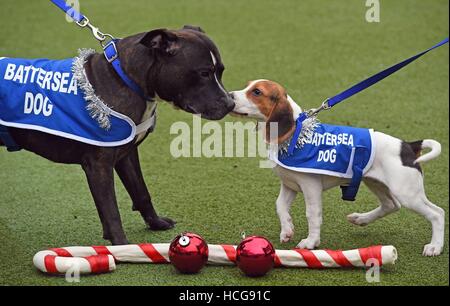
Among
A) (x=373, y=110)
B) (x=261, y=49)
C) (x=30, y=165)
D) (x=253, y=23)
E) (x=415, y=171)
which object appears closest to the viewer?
(x=415, y=171)

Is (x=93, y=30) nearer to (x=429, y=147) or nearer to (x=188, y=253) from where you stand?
(x=188, y=253)

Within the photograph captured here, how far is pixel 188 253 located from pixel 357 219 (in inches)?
49.5

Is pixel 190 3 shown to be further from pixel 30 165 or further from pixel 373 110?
pixel 30 165

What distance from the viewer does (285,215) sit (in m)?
4.30

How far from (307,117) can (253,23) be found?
5.44 meters

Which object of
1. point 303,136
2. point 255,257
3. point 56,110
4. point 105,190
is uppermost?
point 56,110

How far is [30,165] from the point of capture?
570cm

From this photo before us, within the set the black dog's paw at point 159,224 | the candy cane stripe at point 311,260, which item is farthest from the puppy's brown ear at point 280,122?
the black dog's paw at point 159,224

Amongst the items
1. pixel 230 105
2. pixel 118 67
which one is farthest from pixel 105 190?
pixel 230 105

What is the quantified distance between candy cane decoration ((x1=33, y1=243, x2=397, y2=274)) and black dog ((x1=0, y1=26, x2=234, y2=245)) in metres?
0.16

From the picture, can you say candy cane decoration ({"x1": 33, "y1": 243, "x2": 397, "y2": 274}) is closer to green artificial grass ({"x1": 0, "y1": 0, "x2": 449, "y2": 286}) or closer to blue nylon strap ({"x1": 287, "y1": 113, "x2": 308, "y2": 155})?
green artificial grass ({"x1": 0, "y1": 0, "x2": 449, "y2": 286})

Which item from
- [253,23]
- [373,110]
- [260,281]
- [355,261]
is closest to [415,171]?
[355,261]

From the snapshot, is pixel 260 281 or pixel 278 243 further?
pixel 278 243

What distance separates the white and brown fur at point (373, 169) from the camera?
4078mm
